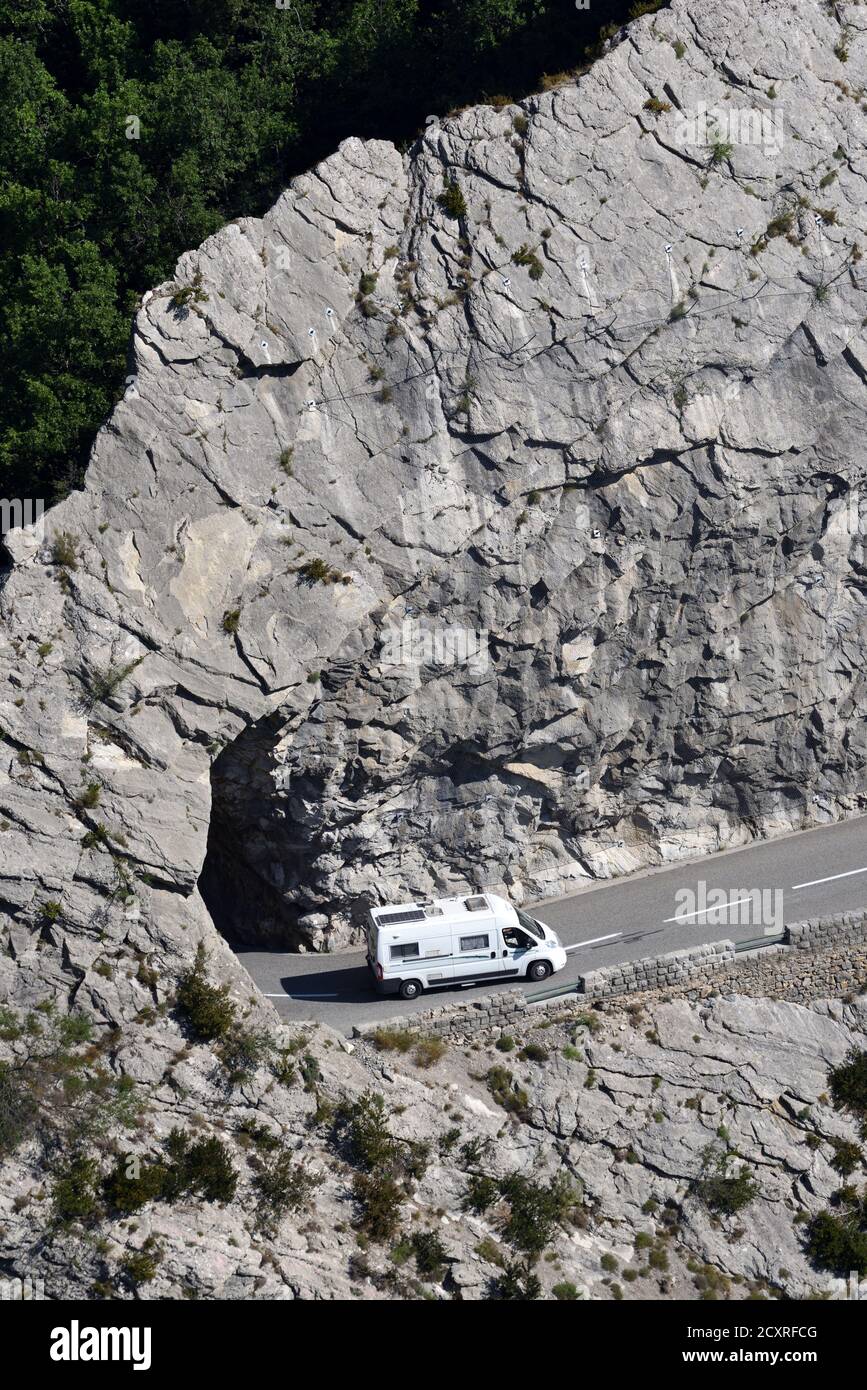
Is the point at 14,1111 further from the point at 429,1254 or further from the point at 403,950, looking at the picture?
the point at 403,950

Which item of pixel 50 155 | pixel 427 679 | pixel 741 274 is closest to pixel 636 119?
pixel 741 274

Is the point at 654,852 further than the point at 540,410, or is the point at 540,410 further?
the point at 654,852

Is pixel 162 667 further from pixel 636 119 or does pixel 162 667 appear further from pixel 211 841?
pixel 636 119

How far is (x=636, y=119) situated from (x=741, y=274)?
414 cm

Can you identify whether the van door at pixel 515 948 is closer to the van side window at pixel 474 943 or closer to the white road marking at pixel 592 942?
the van side window at pixel 474 943

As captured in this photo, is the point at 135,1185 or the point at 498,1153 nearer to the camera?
the point at 135,1185

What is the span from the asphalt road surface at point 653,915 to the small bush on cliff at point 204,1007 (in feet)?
10.3

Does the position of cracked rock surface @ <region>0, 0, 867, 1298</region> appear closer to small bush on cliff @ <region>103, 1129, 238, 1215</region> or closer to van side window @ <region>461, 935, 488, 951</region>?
small bush on cliff @ <region>103, 1129, 238, 1215</region>

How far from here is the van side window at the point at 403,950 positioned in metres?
27.2

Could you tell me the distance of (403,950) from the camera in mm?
27234

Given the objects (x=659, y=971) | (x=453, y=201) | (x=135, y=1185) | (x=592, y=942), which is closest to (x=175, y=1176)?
(x=135, y=1185)

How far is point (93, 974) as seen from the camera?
79.4ft

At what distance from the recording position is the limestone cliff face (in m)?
25.3

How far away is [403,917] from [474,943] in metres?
1.63
